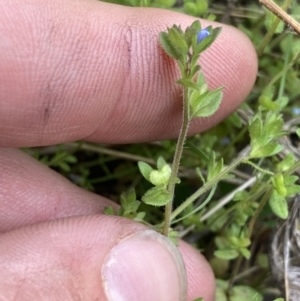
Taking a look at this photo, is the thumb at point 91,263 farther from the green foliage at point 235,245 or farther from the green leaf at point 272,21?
the green leaf at point 272,21

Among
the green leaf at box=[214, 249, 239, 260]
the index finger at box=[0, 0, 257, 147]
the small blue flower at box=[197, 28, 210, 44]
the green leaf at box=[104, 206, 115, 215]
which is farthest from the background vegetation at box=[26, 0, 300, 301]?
the small blue flower at box=[197, 28, 210, 44]

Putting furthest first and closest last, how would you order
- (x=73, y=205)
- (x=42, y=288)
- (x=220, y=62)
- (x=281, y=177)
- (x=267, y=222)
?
(x=267, y=222) < (x=73, y=205) < (x=220, y=62) < (x=281, y=177) < (x=42, y=288)

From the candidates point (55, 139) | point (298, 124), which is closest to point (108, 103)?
point (55, 139)

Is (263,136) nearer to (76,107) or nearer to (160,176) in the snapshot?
(160,176)

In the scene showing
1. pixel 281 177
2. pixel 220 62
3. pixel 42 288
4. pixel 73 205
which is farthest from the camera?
pixel 73 205

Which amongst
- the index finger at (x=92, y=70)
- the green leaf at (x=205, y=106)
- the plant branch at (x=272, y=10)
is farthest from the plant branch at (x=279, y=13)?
the green leaf at (x=205, y=106)

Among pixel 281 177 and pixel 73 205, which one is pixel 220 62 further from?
pixel 73 205

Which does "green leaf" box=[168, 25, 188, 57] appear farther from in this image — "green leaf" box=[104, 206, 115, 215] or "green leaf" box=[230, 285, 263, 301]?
"green leaf" box=[230, 285, 263, 301]
